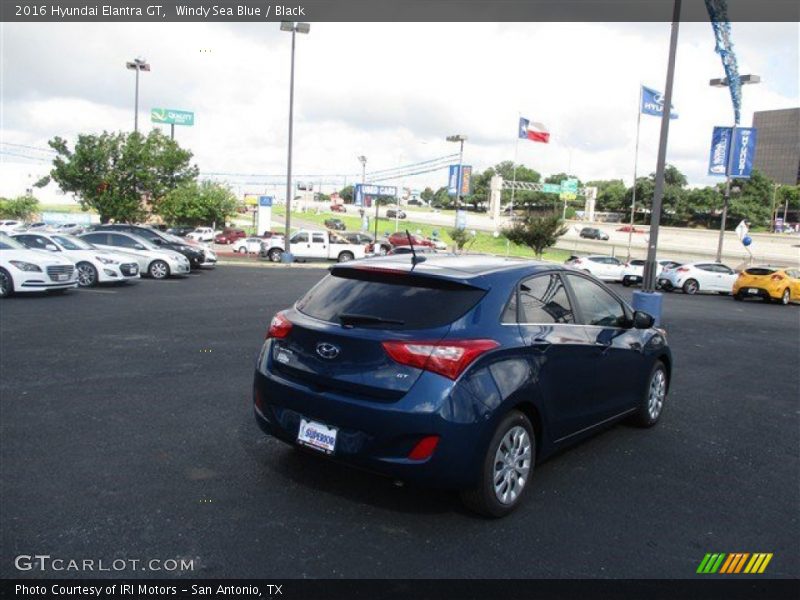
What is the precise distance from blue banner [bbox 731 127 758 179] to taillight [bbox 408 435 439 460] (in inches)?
1231

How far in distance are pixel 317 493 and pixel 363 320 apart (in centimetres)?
125

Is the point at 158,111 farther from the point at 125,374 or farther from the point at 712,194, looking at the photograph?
the point at 712,194

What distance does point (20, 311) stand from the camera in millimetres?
12047

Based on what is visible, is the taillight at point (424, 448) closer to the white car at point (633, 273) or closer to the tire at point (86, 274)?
the tire at point (86, 274)

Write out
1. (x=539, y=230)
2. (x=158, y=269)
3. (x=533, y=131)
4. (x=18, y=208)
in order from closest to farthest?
1. (x=158, y=269)
2. (x=539, y=230)
3. (x=533, y=131)
4. (x=18, y=208)

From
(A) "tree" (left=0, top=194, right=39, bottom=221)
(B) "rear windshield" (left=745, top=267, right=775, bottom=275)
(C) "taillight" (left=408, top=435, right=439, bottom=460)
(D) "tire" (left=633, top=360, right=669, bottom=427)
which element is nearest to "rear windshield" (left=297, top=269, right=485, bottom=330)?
(C) "taillight" (left=408, top=435, right=439, bottom=460)

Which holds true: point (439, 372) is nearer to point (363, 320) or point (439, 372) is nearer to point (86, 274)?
point (363, 320)

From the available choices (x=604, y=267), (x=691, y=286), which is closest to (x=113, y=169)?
(x=604, y=267)

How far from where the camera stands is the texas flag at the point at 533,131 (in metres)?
55.9

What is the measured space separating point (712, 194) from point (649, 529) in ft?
350

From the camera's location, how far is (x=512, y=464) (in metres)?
3.98

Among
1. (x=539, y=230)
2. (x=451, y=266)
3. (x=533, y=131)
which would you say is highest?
(x=533, y=131)

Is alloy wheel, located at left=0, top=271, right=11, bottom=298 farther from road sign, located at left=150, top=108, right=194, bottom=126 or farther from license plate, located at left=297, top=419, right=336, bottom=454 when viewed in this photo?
road sign, located at left=150, top=108, right=194, bottom=126

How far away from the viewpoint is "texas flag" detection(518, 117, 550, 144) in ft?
183
